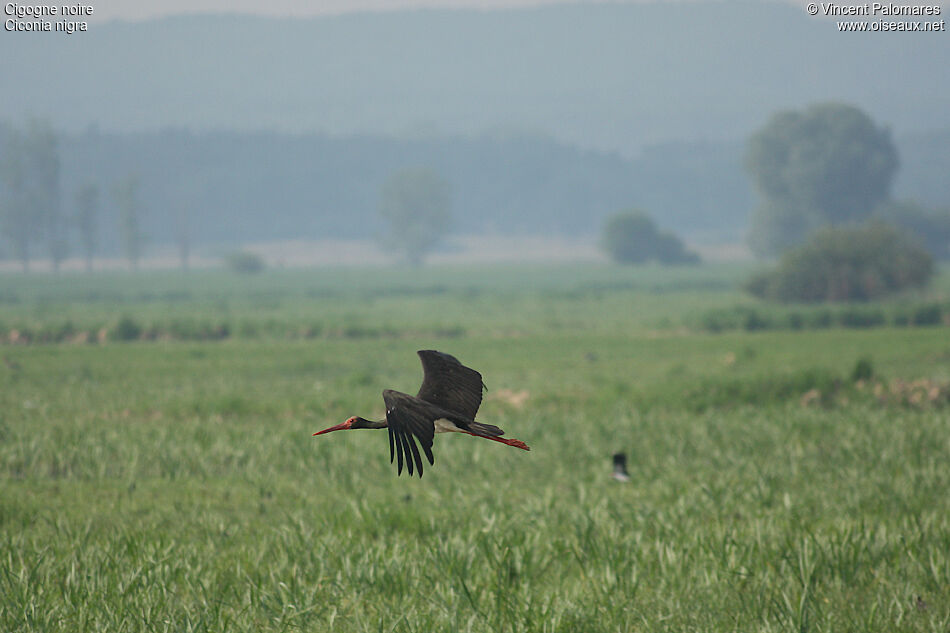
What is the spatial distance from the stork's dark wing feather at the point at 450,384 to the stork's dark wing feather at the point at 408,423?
0.19ft

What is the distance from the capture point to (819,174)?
464 ft

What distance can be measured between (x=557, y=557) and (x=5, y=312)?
221ft

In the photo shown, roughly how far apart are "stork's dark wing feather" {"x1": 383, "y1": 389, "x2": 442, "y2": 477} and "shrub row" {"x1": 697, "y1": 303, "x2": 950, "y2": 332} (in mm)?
48217

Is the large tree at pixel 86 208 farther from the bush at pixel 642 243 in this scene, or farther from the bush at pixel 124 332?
the bush at pixel 124 332

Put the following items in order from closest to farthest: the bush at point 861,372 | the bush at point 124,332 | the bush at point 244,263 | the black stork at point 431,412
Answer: the black stork at point 431,412
the bush at point 861,372
the bush at point 124,332
the bush at point 244,263

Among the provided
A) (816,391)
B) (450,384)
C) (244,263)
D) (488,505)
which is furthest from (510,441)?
(244,263)

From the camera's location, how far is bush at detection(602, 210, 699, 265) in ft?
468

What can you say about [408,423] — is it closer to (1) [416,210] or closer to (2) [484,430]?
(2) [484,430]

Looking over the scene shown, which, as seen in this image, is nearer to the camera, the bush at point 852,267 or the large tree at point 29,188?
the bush at point 852,267

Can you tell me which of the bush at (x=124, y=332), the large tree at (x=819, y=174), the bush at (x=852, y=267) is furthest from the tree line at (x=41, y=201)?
the bush at (x=852, y=267)

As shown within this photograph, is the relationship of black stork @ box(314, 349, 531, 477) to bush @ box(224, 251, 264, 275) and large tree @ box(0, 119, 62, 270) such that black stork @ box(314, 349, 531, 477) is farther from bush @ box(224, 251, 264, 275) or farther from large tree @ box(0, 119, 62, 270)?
large tree @ box(0, 119, 62, 270)

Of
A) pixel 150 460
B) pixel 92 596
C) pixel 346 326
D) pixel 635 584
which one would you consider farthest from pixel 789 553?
pixel 346 326

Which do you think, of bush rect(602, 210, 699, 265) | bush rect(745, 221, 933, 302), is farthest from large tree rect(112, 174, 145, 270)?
bush rect(745, 221, 933, 302)

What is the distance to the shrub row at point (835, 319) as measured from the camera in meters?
48.4
